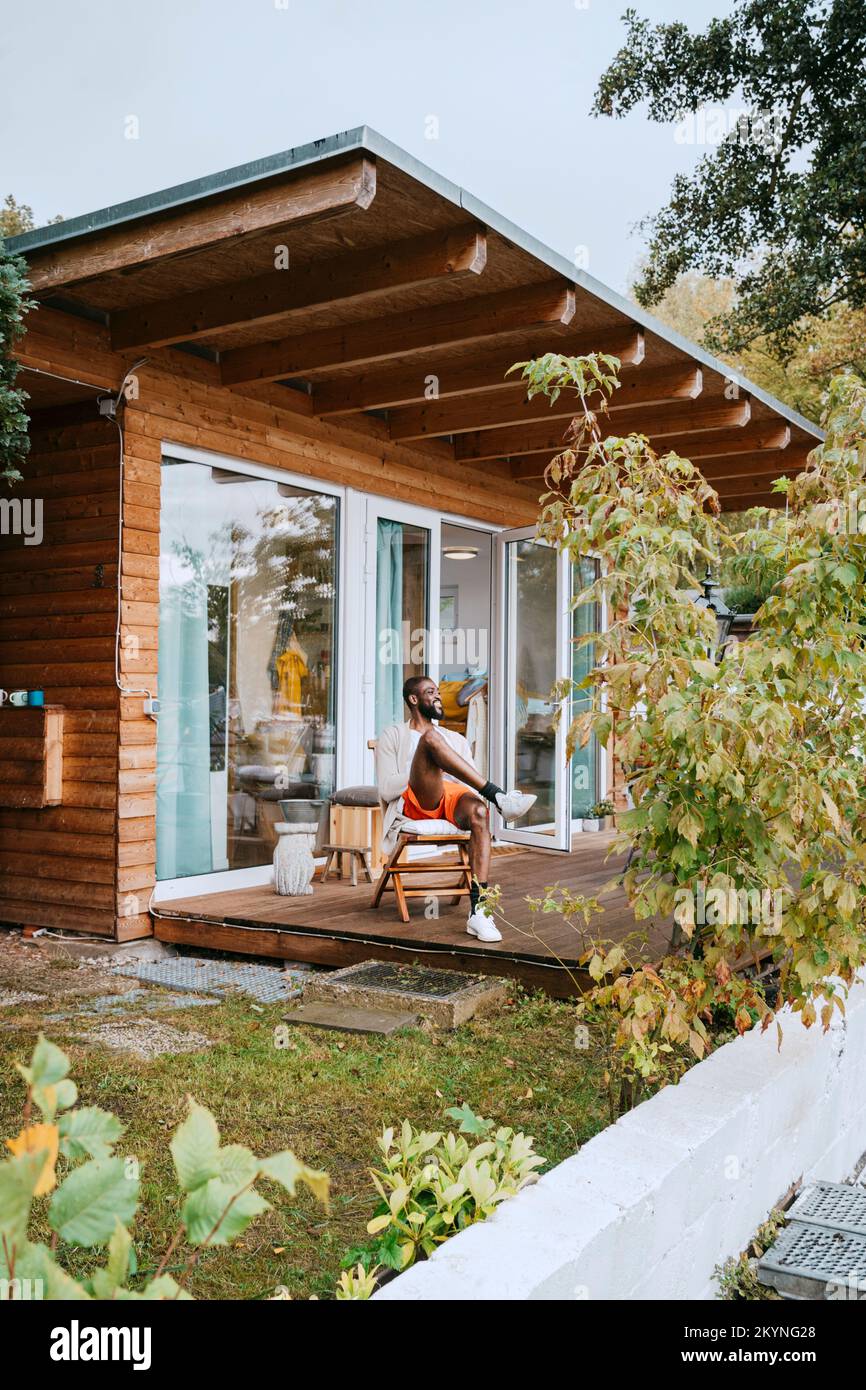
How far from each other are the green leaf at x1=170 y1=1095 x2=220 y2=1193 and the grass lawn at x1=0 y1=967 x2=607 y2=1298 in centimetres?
130

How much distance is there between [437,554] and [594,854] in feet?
7.59

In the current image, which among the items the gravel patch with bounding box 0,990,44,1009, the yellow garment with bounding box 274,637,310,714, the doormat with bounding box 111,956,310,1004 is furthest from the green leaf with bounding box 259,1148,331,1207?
the yellow garment with bounding box 274,637,310,714

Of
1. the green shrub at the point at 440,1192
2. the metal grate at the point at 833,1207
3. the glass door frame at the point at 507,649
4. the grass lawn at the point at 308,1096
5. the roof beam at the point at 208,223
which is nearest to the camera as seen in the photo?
the green shrub at the point at 440,1192

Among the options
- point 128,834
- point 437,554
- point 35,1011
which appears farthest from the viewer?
point 437,554

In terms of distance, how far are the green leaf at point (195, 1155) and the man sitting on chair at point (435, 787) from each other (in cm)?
354

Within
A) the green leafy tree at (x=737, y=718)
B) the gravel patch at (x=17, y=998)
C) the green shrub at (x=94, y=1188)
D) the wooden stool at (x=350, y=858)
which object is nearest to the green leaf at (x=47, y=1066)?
the green shrub at (x=94, y=1188)

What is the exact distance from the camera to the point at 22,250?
4.24 meters

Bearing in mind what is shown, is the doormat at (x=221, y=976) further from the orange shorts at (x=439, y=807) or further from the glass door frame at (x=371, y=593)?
the glass door frame at (x=371, y=593)

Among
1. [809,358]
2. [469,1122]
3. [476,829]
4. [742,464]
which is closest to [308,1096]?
[469,1122]

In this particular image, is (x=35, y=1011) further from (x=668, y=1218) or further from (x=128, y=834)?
(x=668, y=1218)

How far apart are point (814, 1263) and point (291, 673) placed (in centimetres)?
440

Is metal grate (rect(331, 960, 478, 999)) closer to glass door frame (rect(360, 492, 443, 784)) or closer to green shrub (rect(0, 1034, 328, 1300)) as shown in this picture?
glass door frame (rect(360, 492, 443, 784))

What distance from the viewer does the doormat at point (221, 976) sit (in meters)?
4.54
